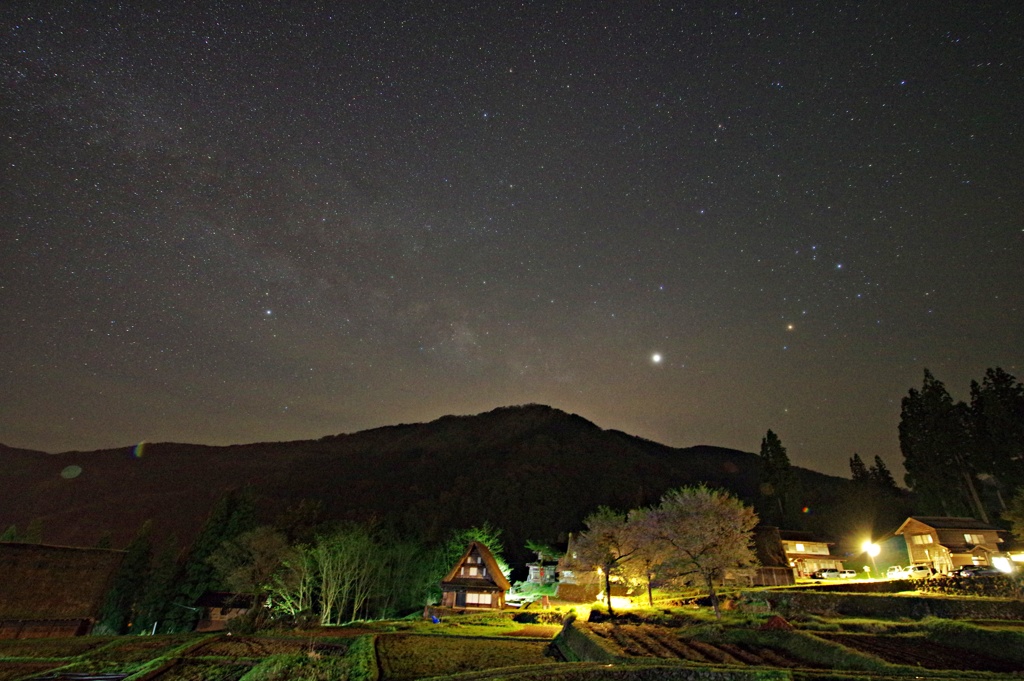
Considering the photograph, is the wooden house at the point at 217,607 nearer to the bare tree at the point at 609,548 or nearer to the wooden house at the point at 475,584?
the wooden house at the point at 475,584

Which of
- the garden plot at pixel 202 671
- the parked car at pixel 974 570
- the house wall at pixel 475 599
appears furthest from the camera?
the house wall at pixel 475 599

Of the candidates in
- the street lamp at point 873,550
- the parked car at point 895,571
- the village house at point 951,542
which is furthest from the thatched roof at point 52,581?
the street lamp at point 873,550

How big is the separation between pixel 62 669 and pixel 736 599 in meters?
46.7

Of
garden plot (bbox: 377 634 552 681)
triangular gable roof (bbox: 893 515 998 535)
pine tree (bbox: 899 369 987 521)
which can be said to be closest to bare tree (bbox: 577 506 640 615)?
garden plot (bbox: 377 634 552 681)

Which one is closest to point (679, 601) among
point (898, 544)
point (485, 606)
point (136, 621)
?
point (485, 606)

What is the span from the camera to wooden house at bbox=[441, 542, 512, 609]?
57.8m

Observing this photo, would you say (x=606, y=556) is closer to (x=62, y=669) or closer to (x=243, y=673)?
(x=243, y=673)

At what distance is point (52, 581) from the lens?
45.2 m

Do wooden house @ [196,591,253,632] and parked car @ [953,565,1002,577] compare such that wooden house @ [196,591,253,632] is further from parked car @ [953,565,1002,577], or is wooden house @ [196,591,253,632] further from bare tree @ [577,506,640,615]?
parked car @ [953,565,1002,577]

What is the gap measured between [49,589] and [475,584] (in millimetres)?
41471

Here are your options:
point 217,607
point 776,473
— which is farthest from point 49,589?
point 776,473

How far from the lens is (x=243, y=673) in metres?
25.6

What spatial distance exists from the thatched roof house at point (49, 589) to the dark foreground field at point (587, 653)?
572 inches

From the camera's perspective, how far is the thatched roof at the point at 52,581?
42781mm
